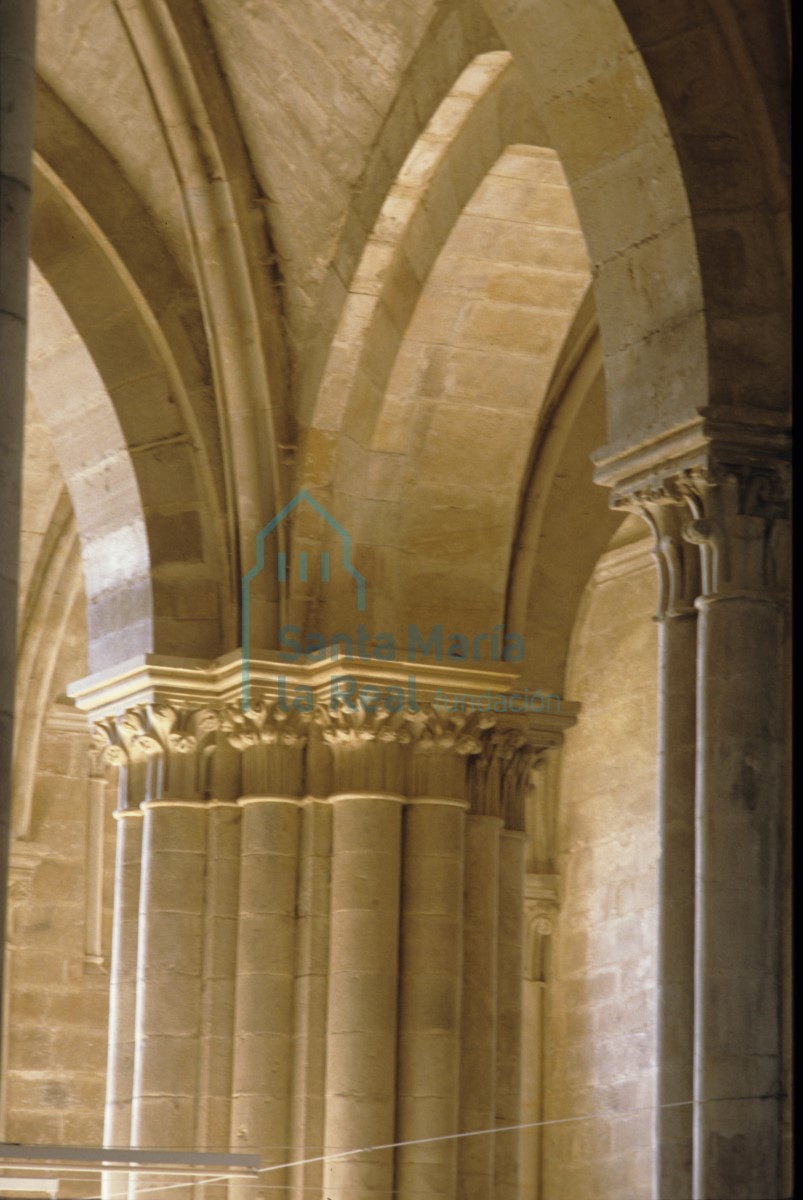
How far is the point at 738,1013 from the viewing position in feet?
24.8

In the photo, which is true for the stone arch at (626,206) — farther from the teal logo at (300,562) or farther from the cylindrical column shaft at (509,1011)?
the cylindrical column shaft at (509,1011)

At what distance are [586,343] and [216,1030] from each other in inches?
134

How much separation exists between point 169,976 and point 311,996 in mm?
615

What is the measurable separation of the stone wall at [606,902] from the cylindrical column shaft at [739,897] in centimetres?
623

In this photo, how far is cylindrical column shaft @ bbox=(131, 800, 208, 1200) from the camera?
432 inches

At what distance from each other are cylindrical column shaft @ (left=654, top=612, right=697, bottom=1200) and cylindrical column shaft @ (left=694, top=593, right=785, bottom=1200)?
0.76ft

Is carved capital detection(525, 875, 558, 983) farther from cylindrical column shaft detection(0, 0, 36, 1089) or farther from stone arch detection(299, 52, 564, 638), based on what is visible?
cylindrical column shaft detection(0, 0, 36, 1089)

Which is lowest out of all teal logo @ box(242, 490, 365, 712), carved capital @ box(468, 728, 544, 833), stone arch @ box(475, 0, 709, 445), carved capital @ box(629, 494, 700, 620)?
carved capital @ box(468, 728, 544, 833)

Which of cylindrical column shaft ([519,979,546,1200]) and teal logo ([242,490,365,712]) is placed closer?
teal logo ([242,490,365,712])

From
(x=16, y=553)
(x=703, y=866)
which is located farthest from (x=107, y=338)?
(x=16, y=553)

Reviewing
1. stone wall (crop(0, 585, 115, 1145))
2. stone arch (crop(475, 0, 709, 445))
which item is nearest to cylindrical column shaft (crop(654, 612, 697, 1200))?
stone arch (crop(475, 0, 709, 445))

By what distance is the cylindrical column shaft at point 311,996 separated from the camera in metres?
10.8

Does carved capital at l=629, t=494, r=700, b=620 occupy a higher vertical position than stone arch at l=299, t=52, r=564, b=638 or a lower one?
lower

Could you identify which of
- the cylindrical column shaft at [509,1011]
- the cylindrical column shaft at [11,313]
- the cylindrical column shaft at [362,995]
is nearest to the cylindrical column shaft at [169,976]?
the cylindrical column shaft at [362,995]
